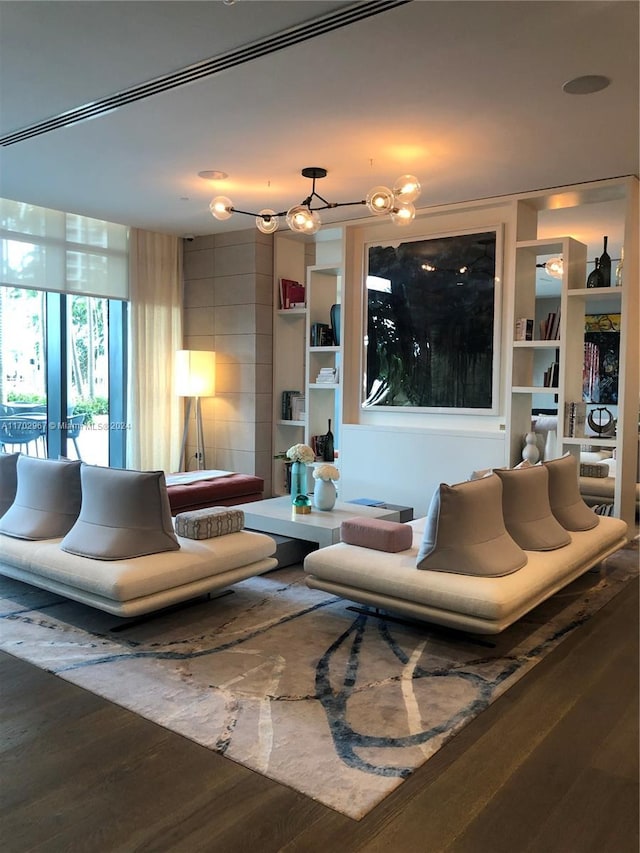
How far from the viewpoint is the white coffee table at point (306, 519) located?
4.47m

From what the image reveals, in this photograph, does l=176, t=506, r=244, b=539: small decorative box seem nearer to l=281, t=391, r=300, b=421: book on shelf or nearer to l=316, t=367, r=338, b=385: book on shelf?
l=316, t=367, r=338, b=385: book on shelf

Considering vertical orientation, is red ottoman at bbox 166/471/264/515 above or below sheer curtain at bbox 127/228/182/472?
below

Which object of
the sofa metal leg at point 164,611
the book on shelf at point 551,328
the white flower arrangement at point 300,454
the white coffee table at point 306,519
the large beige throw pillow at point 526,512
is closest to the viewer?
the sofa metal leg at point 164,611

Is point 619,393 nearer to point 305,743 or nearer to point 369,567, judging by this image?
point 369,567

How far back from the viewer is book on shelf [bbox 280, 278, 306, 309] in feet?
23.8

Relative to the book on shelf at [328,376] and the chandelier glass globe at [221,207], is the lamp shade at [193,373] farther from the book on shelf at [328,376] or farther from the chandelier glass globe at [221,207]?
the chandelier glass globe at [221,207]

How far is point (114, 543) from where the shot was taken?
11.5 ft

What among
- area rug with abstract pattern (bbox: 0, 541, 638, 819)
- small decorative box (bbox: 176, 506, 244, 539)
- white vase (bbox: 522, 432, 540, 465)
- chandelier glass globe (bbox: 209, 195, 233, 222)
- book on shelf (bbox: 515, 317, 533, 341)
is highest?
chandelier glass globe (bbox: 209, 195, 233, 222)

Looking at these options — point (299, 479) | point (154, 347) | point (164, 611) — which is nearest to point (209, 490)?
point (299, 479)

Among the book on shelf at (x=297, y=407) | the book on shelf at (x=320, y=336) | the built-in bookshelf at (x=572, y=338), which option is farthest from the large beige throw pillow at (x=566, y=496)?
the book on shelf at (x=297, y=407)

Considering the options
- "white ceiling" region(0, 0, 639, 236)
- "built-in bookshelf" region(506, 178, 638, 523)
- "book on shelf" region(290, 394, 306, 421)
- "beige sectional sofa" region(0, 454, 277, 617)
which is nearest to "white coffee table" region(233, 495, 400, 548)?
"beige sectional sofa" region(0, 454, 277, 617)

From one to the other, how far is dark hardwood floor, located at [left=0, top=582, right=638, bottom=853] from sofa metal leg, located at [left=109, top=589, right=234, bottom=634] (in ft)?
2.16

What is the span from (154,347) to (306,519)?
352 centimetres

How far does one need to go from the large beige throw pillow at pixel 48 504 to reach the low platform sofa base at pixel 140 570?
0.22ft
